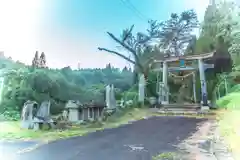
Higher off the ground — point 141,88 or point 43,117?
point 141,88

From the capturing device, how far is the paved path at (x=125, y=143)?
3.88ft

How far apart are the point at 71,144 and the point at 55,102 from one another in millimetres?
219

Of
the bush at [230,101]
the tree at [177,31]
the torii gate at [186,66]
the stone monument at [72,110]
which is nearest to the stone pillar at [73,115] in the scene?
the stone monument at [72,110]

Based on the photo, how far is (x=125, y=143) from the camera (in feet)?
4.06

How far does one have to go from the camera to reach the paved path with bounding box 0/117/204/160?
118 centimetres

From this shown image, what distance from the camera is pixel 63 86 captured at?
1296mm

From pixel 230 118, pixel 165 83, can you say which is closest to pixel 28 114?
pixel 165 83

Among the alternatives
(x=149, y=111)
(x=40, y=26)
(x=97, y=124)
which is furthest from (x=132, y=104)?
(x=40, y=26)

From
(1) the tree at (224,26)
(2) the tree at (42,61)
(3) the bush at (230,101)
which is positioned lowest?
(3) the bush at (230,101)

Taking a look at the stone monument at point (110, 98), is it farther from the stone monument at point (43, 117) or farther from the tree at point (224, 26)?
the tree at point (224, 26)

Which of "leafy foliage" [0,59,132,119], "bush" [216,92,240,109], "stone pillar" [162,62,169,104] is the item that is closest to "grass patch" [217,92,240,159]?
"bush" [216,92,240,109]

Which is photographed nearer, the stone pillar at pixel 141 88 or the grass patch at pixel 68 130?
the grass patch at pixel 68 130

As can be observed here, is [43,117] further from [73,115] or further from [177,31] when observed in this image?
[177,31]

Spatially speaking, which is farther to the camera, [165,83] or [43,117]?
[165,83]
